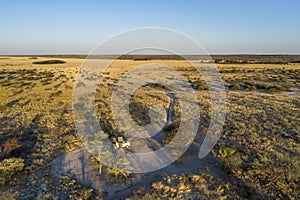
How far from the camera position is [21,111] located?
51.6 feet

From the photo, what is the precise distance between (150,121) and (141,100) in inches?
229

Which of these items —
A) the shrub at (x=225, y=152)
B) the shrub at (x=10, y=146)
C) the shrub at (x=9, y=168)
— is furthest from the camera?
the shrub at (x=10, y=146)

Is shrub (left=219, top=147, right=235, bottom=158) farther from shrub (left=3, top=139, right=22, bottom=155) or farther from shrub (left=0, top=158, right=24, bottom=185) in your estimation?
shrub (left=3, top=139, right=22, bottom=155)

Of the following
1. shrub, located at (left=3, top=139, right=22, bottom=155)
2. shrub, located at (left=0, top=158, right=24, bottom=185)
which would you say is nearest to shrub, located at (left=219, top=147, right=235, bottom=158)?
shrub, located at (left=0, top=158, right=24, bottom=185)

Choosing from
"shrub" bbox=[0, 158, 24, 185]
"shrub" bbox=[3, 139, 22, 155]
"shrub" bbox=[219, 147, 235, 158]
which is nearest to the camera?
"shrub" bbox=[0, 158, 24, 185]

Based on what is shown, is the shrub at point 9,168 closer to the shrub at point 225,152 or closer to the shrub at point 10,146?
the shrub at point 10,146

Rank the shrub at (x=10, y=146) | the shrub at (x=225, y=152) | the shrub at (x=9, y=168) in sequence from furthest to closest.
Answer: the shrub at (x=10, y=146)
the shrub at (x=225, y=152)
the shrub at (x=9, y=168)

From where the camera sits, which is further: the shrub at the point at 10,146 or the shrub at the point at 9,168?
the shrub at the point at 10,146

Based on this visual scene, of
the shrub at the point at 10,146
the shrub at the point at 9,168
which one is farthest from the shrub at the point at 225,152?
the shrub at the point at 10,146

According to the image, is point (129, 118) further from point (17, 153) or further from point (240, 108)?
point (240, 108)

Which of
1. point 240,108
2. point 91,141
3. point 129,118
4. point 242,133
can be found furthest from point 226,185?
point 240,108

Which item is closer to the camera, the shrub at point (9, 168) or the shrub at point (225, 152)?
the shrub at point (9, 168)

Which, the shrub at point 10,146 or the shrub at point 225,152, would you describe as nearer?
the shrub at point 225,152

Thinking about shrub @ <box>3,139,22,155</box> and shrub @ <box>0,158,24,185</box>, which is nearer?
shrub @ <box>0,158,24,185</box>
